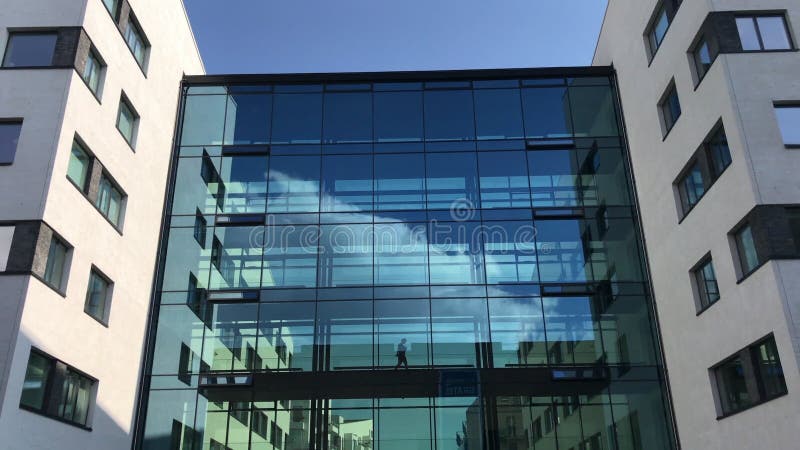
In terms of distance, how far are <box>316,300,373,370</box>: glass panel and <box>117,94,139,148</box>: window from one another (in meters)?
9.67

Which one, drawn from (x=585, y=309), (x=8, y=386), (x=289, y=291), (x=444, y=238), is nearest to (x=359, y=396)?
(x=289, y=291)

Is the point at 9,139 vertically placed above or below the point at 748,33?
below

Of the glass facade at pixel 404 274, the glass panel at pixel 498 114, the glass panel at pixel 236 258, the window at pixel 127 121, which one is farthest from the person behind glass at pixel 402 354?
the window at pixel 127 121

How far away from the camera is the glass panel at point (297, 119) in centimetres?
3092

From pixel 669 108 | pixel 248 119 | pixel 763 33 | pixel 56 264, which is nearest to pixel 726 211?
pixel 763 33

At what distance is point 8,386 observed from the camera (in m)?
18.1

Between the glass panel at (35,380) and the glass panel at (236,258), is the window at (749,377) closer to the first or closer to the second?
the glass panel at (236,258)

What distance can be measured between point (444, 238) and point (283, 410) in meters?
9.26

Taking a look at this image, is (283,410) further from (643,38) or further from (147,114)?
(643,38)

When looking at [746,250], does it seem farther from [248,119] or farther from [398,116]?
[248,119]

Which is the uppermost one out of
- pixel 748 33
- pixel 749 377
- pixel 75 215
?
pixel 748 33

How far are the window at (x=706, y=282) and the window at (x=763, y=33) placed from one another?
6.85 m

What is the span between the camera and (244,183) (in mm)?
29969

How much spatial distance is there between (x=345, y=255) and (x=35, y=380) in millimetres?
12391
